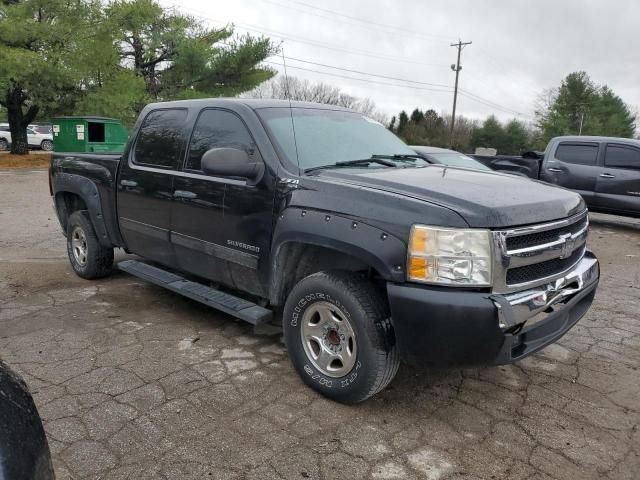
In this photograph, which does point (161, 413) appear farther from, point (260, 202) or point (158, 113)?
point (158, 113)

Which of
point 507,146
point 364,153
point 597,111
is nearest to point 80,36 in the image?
point 364,153

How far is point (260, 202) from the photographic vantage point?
3461mm

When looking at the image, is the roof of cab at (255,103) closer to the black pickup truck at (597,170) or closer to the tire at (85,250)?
the tire at (85,250)

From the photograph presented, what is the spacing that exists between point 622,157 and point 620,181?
517 mm

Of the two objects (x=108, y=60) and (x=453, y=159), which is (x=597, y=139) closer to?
(x=453, y=159)

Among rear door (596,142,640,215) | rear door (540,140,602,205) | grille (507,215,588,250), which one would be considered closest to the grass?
rear door (540,140,602,205)

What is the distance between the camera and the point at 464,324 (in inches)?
101

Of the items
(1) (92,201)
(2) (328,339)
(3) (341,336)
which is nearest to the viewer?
(3) (341,336)

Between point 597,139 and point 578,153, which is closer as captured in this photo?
point 597,139

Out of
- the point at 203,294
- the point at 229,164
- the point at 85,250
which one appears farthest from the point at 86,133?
the point at 229,164

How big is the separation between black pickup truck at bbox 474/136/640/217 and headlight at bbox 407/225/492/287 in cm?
881

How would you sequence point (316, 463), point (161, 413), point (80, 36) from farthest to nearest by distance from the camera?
1. point (80, 36)
2. point (161, 413)
3. point (316, 463)

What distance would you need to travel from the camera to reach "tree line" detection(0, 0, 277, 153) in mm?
17656

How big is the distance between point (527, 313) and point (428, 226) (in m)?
0.69
